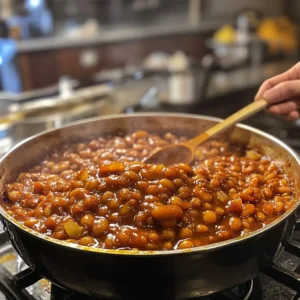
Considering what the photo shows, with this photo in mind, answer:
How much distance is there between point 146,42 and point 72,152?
14.5 ft

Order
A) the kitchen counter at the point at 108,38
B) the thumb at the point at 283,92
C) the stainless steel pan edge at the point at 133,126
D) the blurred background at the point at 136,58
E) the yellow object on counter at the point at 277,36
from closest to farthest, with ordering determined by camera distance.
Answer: the stainless steel pan edge at the point at 133,126 < the thumb at the point at 283,92 < the blurred background at the point at 136,58 < the yellow object on counter at the point at 277,36 < the kitchen counter at the point at 108,38


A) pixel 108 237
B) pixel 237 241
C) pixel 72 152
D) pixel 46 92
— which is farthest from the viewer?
pixel 46 92

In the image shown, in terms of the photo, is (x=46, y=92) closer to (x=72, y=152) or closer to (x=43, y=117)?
(x=43, y=117)

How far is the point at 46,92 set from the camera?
102 inches

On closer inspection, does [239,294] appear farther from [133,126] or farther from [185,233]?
[133,126]

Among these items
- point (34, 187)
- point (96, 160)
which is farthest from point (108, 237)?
point (96, 160)

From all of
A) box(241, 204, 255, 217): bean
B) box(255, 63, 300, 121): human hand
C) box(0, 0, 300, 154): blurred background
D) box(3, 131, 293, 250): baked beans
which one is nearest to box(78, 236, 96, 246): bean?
box(3, 131, 293, 250): baked beans

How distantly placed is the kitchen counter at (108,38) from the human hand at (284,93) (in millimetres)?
3552

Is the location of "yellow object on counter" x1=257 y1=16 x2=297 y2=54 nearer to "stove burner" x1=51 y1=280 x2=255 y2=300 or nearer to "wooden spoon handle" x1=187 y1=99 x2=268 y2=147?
"wooden spoon handle" x1=187 y1=99 x2=268 y2=147

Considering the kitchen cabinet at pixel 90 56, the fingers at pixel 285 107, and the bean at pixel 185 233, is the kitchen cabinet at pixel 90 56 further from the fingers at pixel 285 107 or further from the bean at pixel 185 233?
the bean at pixel 185 233

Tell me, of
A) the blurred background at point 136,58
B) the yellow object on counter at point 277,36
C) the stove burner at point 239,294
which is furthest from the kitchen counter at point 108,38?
the stove burner at point 239,294

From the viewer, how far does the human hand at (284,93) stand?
4.42ft

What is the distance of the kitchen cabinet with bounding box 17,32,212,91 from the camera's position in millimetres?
4539

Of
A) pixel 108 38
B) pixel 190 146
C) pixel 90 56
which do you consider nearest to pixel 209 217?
pixel 190 146
